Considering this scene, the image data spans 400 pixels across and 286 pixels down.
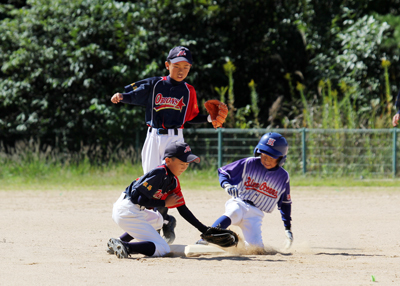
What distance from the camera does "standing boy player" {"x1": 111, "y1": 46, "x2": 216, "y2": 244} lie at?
5855 millimetres

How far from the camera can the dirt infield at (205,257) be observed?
13.5 ft

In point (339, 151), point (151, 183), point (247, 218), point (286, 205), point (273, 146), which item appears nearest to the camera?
point (151, 183)

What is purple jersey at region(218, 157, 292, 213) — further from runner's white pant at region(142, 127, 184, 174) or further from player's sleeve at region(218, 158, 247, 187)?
runner's white pant at region(142, 127, 184, 174)

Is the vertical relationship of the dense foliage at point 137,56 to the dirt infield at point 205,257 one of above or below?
above

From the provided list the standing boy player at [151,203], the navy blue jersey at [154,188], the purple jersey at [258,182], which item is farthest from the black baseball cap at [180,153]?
the purple jersey at [258,182]

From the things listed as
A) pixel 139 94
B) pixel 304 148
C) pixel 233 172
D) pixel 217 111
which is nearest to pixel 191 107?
pixel 217 111

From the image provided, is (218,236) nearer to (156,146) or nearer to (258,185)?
(258,185)

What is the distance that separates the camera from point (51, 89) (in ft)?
46.9

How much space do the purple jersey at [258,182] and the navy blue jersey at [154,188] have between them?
0.73 metres

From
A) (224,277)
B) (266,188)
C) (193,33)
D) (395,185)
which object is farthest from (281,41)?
(224,277)

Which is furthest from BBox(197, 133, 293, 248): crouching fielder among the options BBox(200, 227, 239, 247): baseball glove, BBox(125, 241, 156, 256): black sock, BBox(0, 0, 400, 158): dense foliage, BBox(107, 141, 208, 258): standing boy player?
BBox(0, 0, 400, 158): dense foliage

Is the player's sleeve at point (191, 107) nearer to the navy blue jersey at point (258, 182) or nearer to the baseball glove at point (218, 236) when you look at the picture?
the navy blue jersey at point (258, 182)

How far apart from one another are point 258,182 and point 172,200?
105 centimetres

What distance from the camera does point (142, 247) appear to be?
4953 millimetres
